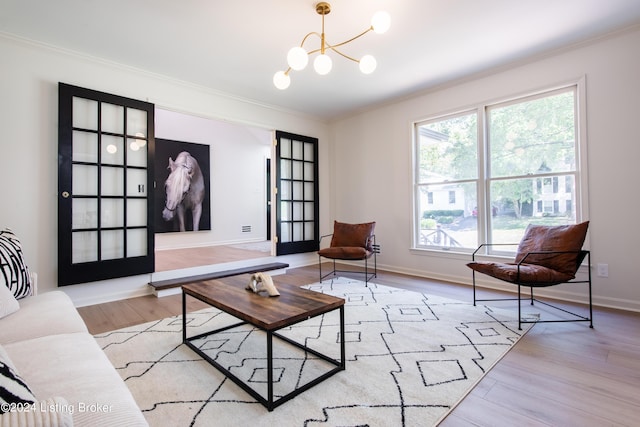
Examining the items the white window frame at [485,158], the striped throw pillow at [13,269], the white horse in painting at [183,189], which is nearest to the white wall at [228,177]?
the white horse in painting at [183,189]

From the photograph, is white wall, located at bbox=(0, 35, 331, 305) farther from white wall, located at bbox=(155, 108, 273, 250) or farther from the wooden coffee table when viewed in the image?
white wall, located at bbox=(155, 108, 273, 250)

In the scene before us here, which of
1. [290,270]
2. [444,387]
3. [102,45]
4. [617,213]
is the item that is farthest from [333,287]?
[102,45]

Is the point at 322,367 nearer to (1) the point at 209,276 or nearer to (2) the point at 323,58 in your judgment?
(2) the point at 323,58

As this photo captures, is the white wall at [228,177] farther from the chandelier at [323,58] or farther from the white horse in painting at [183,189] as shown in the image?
the chandelier at [323,58]

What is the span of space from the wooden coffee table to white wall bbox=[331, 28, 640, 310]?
8.91 ft

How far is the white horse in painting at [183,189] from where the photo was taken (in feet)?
20.6

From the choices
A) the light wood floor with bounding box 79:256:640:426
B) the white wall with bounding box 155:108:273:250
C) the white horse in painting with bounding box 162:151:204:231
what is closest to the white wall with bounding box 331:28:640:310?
the light wood floor with bounding box 79:256:640:426

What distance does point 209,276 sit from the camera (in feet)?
12.8

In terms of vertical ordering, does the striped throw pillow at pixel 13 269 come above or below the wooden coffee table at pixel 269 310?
above

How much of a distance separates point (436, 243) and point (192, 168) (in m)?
5.05

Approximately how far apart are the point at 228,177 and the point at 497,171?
17.9ft

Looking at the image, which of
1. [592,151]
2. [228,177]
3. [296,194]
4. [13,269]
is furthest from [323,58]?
[228,177]

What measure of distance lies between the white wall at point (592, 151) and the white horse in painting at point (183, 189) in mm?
3949

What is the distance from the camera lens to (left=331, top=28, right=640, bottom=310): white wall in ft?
9.34
